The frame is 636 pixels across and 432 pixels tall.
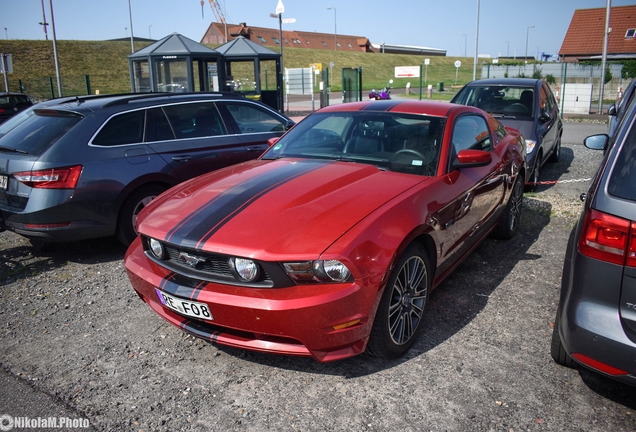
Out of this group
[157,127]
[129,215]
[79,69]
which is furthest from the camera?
[79,69]

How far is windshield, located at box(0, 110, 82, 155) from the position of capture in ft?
16.5

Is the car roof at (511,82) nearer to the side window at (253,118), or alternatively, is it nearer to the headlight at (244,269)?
the side window at (253,118)

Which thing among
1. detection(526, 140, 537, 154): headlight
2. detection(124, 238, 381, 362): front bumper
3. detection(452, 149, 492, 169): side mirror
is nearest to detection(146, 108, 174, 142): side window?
detection(124, 238, 381, 362): front bumper

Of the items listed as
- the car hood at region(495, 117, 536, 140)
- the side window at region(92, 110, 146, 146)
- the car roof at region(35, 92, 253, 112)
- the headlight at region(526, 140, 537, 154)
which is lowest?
the headlight at region(526, 140, 537, 154)

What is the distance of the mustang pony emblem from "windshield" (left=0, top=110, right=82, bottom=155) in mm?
2669

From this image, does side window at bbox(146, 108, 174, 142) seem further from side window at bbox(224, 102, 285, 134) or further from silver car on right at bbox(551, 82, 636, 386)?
silver car on right at bbox(551, 82, 636, 386)

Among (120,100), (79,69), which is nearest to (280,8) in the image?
(120,100)

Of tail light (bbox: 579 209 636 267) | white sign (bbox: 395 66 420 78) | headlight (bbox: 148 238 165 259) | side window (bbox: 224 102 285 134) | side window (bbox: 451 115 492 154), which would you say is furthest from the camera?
white sign (bbox: 395 66 420 78)

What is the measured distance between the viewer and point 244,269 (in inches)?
115

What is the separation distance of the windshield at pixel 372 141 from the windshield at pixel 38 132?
2162 millimetres

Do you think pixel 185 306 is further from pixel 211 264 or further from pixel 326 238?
pixel 326 238

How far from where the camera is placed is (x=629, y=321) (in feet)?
7.96

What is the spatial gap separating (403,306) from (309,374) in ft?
2.38

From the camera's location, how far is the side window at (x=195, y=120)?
5969 mm
